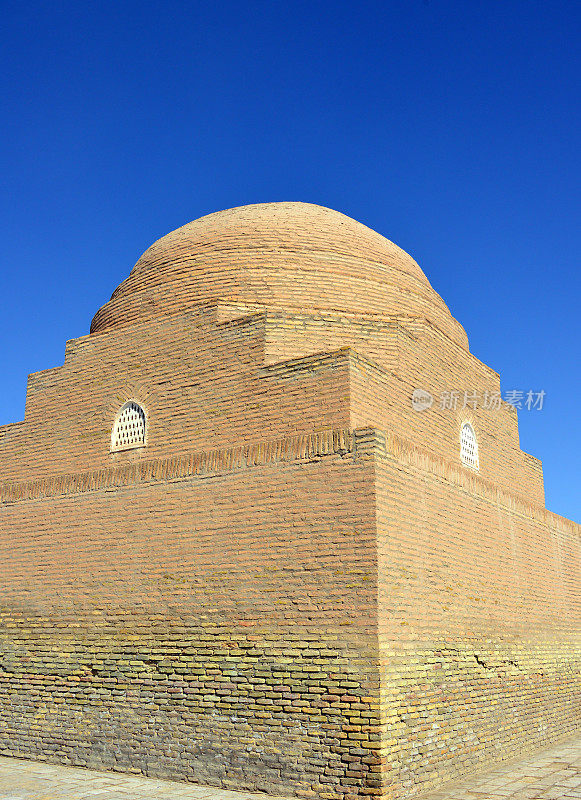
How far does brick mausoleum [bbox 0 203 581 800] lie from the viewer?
6.22m

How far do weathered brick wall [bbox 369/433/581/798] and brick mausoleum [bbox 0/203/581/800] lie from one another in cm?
3

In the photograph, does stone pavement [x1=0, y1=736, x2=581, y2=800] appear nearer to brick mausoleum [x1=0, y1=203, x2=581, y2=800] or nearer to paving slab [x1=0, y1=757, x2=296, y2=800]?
paving slab [x1=0, y1=757, x2=296, y2=800]

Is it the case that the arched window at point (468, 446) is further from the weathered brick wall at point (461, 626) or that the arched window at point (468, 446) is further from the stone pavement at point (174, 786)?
the stone pavement at point (174, 786)

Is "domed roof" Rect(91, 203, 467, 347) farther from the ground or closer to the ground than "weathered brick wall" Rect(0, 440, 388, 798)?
farther from the ground

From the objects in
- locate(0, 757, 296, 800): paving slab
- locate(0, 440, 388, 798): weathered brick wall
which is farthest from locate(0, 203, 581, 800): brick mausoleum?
locate(0, 757, 296, 800): paving slab

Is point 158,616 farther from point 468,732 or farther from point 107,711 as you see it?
point 468,732

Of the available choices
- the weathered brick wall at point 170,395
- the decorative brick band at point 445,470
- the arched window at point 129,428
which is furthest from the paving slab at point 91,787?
the arched window at point 129,428

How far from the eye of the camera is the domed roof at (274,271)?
31.3 feet

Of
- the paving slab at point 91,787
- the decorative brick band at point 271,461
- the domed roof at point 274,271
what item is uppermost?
the domed roof at point 274,271

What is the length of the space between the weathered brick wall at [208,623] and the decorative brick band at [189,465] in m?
0.02

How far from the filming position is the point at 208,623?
6.92 meters

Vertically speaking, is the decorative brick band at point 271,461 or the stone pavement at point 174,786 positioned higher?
the decorative brick band at point 271,461

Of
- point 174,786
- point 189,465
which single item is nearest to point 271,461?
point 189,465

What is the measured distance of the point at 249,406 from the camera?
7.65 metres
